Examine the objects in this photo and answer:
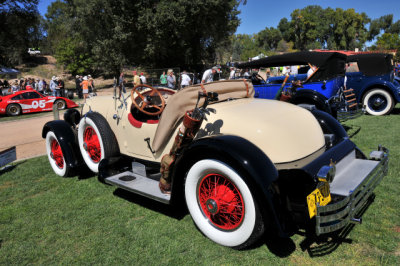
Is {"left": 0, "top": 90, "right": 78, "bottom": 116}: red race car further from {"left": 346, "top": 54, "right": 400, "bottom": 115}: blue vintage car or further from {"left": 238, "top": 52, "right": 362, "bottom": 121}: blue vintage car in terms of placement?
{"left": 346, "top": 54, "right": 400, "bottom": 115}: blue vintage car

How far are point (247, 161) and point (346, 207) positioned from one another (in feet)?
2.65

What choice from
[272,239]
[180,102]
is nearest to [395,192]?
[272,239]

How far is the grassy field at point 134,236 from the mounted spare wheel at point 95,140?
45cm

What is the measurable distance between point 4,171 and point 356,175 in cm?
578

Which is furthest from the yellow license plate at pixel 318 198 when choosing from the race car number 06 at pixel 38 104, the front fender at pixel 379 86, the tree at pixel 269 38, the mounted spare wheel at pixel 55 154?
the tree at pixel 269 38

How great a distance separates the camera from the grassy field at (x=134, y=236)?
236 cm

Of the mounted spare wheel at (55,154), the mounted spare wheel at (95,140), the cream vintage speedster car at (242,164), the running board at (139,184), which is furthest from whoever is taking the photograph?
the mounted spare wheel at (55,154)

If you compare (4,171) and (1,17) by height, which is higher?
(1,17)

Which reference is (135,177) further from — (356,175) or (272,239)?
(356,175)

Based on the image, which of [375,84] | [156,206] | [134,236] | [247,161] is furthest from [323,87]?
[134,236]

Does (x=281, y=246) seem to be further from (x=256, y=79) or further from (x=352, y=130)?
(x=256, y=79)

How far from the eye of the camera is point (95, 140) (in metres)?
4.03

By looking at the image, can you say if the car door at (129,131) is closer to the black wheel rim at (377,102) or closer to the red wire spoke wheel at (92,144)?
the red wire spoke wheel at (92,144)

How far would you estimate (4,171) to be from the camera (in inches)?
204
